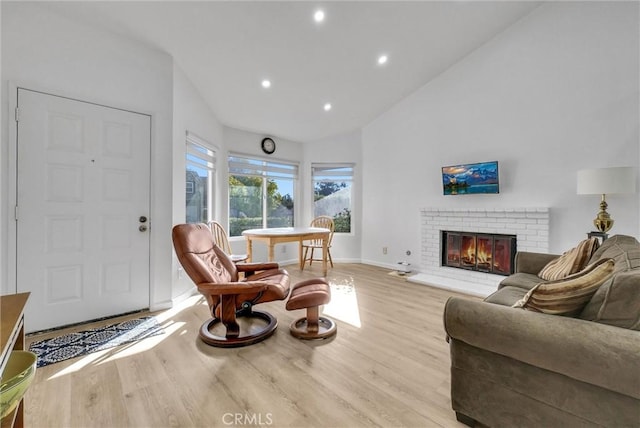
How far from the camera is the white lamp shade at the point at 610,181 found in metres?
2.56

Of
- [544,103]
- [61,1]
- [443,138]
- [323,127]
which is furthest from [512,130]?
[61,1]

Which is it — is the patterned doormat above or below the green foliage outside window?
below

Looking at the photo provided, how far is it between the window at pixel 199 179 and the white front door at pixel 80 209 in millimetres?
734

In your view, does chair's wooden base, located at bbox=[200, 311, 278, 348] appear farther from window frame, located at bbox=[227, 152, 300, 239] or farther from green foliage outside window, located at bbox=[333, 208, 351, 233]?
green foliage outside window, located at bbox=[333, 208, 351, 233]

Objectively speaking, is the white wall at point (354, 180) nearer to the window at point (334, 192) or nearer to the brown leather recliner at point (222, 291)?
the window at point (334, 192)

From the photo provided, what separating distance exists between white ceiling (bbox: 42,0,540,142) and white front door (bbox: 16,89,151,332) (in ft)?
2.82

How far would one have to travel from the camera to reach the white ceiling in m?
2.47

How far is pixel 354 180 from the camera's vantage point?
5457 millimetres

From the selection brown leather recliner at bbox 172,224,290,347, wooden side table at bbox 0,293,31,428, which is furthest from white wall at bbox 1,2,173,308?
wooden side table at bbox 0,293,31,428

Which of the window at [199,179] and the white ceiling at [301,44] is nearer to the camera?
the white ceiling at [301,44]

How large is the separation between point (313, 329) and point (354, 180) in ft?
11.8

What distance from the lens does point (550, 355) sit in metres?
1.12

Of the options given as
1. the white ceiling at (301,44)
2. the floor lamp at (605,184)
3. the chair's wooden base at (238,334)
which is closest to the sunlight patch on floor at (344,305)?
the chair's wooden base at (238,334)

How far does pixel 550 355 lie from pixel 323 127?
4574mm
